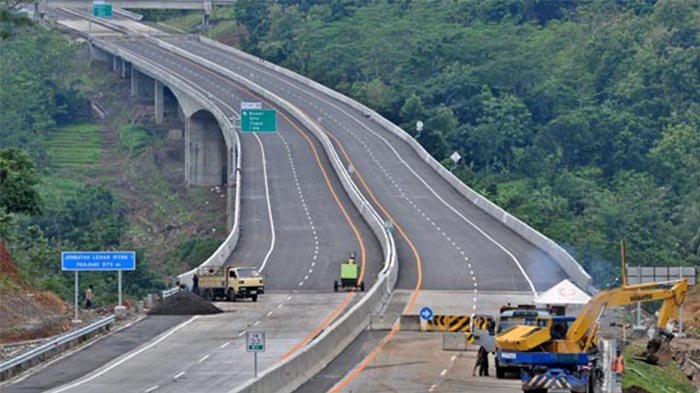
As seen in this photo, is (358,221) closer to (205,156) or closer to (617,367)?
(205,156)

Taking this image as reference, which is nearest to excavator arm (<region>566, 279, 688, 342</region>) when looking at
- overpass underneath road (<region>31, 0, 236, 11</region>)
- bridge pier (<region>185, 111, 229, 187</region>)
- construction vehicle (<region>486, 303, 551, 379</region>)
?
construction vehicle (<region>486, 303, 551, 379</region>)

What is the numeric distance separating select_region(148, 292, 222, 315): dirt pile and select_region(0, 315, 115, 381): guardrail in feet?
11.8

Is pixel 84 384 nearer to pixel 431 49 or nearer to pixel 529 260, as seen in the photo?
pixel 529 260

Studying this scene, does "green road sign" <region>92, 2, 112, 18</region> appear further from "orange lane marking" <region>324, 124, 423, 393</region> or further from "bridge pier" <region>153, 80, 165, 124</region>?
"orange lane marking" <region>324, 124, 423, 393</region>

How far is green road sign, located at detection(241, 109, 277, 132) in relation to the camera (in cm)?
11656

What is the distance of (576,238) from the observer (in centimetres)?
11238

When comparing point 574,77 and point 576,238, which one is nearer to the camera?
point 576,238

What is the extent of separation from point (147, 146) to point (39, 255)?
73.0 m

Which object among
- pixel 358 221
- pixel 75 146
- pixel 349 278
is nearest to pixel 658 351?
pixel 349 278

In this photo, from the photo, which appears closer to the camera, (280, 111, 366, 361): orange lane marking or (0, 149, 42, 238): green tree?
(280, 111, 366, 361): orange lane marking

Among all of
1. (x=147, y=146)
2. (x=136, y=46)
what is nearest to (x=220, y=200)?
(x=147, y=146)

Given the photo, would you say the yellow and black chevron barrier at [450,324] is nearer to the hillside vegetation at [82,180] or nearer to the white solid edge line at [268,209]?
the hillside vegetation at [82,180]

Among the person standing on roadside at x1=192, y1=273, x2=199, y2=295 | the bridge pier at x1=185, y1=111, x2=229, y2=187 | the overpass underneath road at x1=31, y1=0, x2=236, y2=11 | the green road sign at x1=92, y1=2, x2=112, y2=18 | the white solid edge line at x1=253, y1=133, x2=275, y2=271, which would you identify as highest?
the overpass underneath road at x1=31, y1=0, x2=236, y2=11

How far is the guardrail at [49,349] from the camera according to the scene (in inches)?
2080
